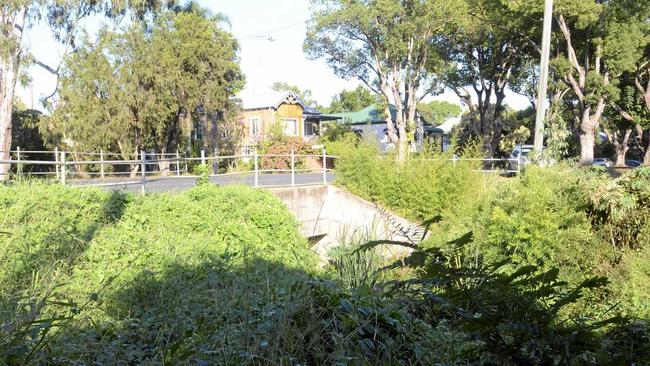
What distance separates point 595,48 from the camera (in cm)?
2630

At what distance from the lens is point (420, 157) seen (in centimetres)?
1549

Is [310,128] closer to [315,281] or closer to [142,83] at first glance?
[142,83]

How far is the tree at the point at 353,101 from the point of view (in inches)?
3025

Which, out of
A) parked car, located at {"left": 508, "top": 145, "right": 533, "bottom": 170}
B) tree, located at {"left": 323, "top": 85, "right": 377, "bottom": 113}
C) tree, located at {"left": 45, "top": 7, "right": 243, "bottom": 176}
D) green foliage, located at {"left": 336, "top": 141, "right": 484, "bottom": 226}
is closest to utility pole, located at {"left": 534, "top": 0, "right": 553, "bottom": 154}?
parked car, located at {"left": 508, "top": 145, "right": 533, "bottom": 170}

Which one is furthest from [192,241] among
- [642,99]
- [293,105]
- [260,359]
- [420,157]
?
[293,105]

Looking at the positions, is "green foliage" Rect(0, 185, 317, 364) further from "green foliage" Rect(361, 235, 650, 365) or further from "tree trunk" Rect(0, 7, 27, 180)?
"tree trunk" Rect(0, 7, 27, 180)

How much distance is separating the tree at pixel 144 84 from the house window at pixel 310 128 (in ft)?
46.8

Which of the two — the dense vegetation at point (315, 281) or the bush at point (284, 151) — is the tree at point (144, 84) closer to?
the bush at point (284, 151)

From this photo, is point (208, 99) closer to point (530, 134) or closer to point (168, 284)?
point (168, 284)

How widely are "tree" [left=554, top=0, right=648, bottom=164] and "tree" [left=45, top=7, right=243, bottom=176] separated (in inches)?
661

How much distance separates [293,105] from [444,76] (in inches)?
472

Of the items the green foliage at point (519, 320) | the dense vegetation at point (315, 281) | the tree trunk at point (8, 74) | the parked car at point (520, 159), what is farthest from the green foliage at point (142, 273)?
the tree trunk at point (8, 74)

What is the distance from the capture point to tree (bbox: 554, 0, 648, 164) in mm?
23734

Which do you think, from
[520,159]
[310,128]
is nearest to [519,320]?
[520,159]
